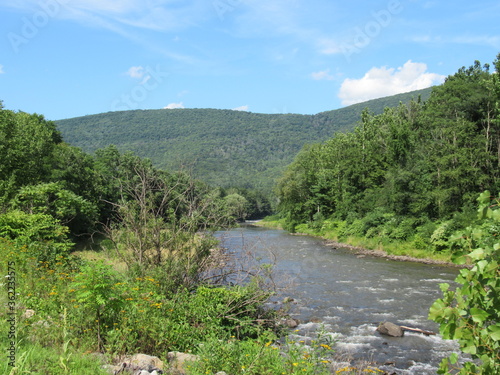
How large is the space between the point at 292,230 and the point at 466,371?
2239 inches

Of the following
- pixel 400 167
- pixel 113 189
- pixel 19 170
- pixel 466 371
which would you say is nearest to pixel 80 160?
pixel 113 189

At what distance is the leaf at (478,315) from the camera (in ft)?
9.09

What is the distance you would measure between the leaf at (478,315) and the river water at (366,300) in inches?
218

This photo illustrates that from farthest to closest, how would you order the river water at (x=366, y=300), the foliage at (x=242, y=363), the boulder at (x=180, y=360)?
the river water at (x=366, y=300) < the boulder at (x=180, y=360) < the foliage at (x=242, y=363)

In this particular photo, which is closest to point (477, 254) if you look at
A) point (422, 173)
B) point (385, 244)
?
point (385, 244)

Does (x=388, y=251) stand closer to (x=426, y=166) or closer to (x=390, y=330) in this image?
(x=426, y=166)

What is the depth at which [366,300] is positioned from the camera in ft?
60.6

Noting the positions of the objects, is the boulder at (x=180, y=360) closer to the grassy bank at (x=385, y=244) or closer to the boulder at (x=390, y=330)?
the boulder at (x=390, y=330)

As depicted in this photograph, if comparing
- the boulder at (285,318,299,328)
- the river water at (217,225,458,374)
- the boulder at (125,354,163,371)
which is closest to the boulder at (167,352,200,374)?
the boulder at (125,354,163,371)

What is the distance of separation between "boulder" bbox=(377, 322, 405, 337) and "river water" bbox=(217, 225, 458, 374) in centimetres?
24

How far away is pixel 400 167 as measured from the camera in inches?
1619

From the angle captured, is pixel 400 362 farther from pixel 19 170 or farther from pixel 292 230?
pixel 292 230

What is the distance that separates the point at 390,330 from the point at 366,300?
15.2 ft

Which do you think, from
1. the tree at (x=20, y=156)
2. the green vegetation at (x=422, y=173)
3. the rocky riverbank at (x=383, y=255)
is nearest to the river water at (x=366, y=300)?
the rocky riverbank at (x=383, y=255)
